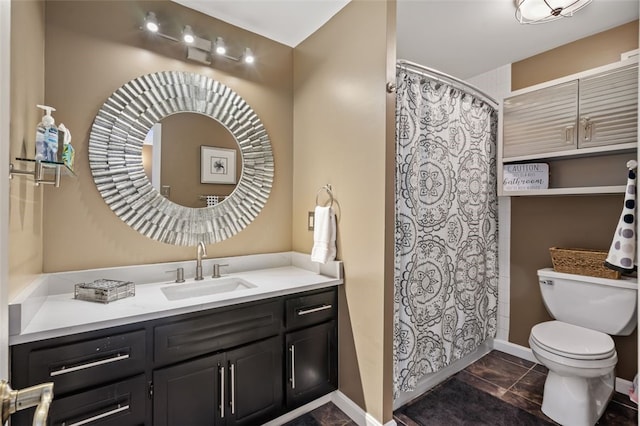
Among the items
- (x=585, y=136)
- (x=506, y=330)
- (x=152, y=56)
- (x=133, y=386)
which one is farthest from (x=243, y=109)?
(x=506, y=330)

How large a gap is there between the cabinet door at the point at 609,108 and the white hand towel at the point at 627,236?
31 centimetres

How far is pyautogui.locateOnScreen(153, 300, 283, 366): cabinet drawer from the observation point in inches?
52.8

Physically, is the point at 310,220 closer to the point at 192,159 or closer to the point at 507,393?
the point at 192,159

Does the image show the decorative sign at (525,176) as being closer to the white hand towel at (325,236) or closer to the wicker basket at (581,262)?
the wicker basket at (581,262)

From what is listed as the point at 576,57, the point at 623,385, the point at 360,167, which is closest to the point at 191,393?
the point at 360,167

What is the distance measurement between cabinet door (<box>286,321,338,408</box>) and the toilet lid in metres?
1.26

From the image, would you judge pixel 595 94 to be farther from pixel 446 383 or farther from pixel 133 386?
pixel 133 386

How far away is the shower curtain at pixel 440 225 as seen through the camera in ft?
6.03

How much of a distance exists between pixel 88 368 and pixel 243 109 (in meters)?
1.69

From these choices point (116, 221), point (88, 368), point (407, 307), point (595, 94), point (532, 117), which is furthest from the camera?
point (532, 117)

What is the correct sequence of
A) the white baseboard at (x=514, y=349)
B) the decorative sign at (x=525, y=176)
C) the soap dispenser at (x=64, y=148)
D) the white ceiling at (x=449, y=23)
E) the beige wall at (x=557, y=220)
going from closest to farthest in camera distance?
the soap dispenser at (x=64, y=148)
the white ceiling at (x=449, y=23)
the beige wall at (x=557, y=220)
the decorative sign at (x=525, y=176)
the white baseboard at (x=514, y=349)

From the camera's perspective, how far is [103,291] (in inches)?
55.4

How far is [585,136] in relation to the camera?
2084mm

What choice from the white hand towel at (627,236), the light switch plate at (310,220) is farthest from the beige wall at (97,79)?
the white hand towel at (627,236)
